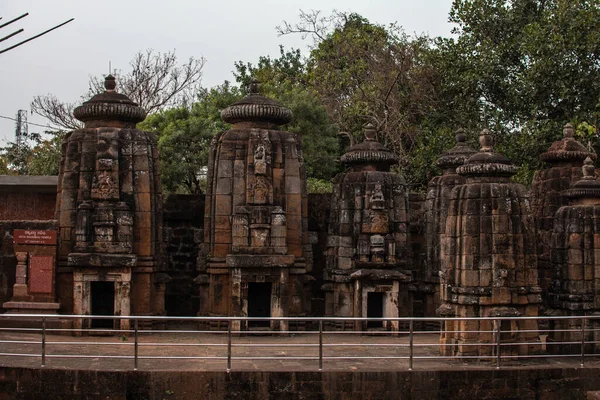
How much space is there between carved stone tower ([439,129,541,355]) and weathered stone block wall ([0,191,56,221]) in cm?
1238

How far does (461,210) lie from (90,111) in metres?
8.25

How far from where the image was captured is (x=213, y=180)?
18.0 meters

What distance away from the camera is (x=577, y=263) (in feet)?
50.8

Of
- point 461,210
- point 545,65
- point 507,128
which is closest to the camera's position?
point 461,210

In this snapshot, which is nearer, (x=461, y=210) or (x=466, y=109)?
(x=461, y=210)

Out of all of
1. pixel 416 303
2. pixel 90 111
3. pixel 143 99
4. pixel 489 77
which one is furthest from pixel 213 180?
pixel 143 99

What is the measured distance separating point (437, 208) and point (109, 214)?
7424mm

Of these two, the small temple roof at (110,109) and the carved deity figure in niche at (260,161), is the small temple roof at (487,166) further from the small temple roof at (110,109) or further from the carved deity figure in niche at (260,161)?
the small temple roof at (110,109)

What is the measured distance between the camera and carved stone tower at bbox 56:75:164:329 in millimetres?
17031

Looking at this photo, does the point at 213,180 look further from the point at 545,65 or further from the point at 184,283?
the point at 545,65

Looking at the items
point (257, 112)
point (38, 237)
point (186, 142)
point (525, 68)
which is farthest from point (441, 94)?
point (38, 237)

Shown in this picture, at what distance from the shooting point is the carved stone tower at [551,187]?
17.0 m

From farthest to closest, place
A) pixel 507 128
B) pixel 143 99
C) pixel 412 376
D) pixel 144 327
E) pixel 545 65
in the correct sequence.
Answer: pixel 143 99 → pixel 507 128 → pixel 545 65 → pixel 144 327 → pixel 412 376

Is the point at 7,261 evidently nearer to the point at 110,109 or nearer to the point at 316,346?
the point at 110,109
